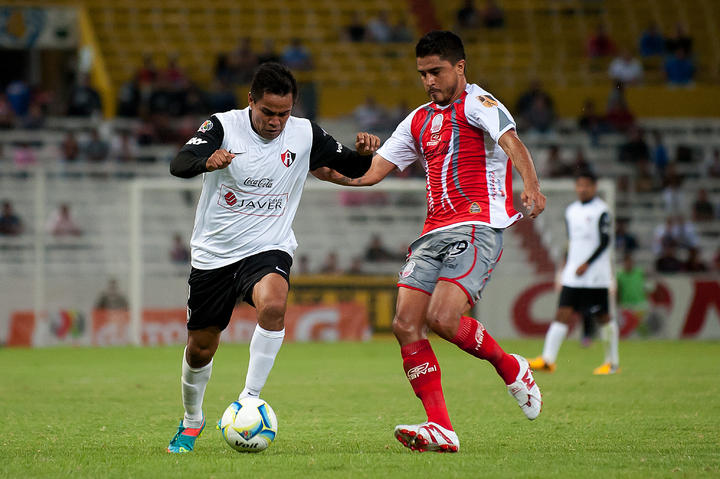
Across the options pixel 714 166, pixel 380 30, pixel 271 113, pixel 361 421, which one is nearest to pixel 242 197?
pixel 271 113

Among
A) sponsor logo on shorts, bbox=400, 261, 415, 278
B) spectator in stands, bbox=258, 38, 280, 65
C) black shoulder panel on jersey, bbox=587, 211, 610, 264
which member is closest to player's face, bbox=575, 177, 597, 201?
Answer: black shoulder panel on jersey, bbox=587, 211, 610, 264

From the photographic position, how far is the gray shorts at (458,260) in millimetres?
6625

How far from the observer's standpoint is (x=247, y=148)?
667cm

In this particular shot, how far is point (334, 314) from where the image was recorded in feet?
63.3

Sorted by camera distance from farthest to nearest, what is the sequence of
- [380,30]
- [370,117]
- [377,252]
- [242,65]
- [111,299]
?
[380,30], [242,65], [370,117], [377,252], [111,299]

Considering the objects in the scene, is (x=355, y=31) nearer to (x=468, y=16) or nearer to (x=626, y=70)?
(x=468, y=16)

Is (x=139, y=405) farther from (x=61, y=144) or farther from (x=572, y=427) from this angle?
(x=61, y=144)

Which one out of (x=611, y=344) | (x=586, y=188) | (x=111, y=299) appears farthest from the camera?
(x=111, y=299)

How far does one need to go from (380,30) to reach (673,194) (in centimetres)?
769

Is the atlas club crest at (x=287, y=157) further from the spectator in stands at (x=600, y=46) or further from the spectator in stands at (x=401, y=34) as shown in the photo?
the spectator in stands at (x=600, y=46)

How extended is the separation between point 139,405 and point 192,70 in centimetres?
1621

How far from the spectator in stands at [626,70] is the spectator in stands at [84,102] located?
1140cm

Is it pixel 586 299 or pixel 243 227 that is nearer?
pixel 243 227

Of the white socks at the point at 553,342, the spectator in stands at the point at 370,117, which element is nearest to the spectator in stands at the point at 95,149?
the spectator in stands at the point at 370,117
